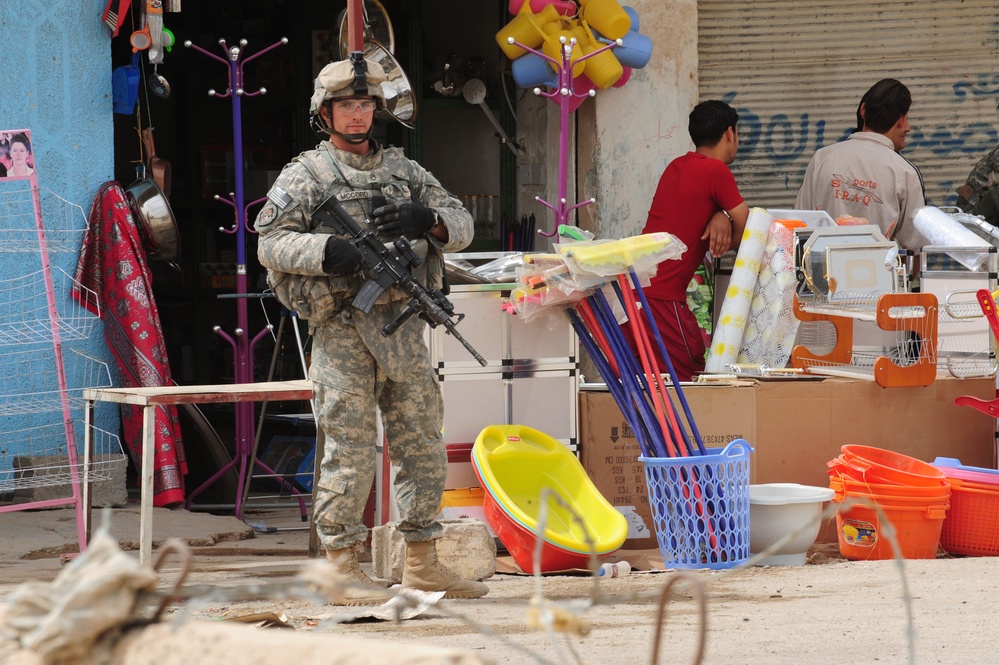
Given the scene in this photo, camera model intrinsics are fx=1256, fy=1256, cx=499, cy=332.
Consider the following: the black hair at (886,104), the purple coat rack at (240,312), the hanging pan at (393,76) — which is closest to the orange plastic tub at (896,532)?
the black hair at (886,104)

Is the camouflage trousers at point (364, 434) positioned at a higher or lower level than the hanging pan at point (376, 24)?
lower

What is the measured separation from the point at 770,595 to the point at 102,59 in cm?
444

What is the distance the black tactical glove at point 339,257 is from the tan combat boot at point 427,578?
41.8 inches

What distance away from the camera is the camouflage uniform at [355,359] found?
4430mm

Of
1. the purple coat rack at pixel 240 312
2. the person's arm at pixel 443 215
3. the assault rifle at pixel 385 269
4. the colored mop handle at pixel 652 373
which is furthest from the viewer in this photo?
the purple coat rack at pixel 240 312

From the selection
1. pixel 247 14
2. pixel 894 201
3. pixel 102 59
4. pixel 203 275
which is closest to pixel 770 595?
pixel 894 201

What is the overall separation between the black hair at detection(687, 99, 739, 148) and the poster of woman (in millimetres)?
3327

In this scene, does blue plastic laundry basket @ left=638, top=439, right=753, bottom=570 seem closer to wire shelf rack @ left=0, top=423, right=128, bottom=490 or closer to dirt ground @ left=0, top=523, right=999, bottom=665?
dirt ground @ left=0, top=523, right=999, bottom=665

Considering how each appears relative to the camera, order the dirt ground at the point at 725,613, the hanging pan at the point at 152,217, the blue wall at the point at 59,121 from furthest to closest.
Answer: the hanging pan at the point at 152,217 < the blue wall at the point at 59,121 < the dirt ground at the point at 725,613

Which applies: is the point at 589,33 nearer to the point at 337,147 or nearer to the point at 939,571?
the point at 337,147

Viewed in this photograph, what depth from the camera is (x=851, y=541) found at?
5.39 m

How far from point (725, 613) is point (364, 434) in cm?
140

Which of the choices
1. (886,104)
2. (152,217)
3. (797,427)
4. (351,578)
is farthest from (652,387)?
(152,217)

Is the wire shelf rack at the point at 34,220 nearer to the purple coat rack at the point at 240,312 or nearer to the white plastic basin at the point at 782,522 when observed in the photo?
the purple coat rack at the point at 240,312
